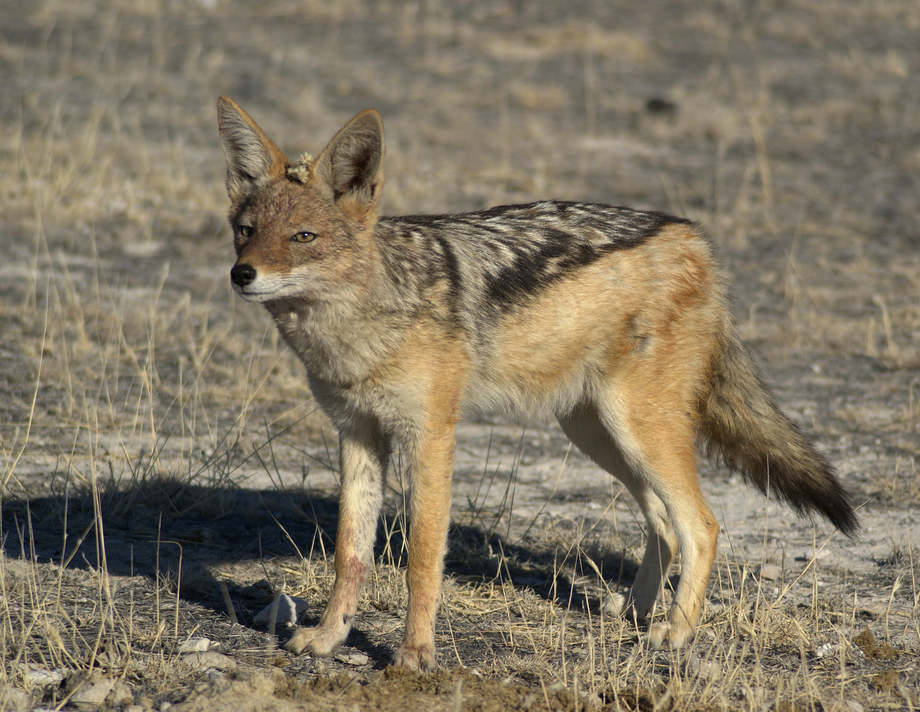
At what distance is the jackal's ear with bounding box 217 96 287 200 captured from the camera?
4.39 meters

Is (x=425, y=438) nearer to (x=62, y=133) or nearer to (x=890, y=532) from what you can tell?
(x=890, y=532)

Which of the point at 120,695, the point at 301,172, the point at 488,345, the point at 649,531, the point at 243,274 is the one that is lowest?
the point at 120,695

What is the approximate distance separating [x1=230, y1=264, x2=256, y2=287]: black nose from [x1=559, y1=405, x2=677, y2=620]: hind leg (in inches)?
66.8

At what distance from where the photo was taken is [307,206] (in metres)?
4.26

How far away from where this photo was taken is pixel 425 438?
433 cm

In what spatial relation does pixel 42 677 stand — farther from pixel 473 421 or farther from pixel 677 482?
pixel 473 421

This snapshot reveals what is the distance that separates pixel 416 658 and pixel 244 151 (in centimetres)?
198

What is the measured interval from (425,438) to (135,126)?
9573mm

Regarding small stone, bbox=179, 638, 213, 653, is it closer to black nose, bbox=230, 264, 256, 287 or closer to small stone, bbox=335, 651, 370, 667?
small stone, bbox=335, 651, 370, 667

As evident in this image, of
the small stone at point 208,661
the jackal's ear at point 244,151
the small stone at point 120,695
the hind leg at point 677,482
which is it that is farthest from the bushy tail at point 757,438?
the small stone at point 120,695

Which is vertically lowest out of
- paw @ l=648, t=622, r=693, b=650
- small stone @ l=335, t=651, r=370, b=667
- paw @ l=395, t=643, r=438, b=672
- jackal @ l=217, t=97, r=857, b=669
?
small stone @ l=335, t=651, r=370, b=667

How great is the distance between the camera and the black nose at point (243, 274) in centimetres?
397

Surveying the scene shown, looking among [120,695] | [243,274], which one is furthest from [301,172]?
[120,695]

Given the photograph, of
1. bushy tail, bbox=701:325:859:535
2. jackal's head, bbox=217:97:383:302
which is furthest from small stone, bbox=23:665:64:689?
bushy tail, bbox=701:325:859:535
